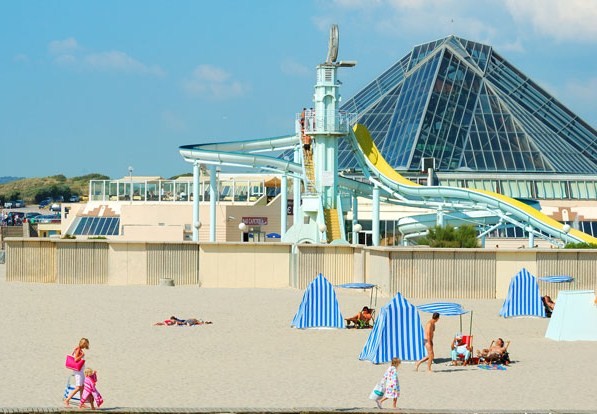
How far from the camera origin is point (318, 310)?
1189 inches

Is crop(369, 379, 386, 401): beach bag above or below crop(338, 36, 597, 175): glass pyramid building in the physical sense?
below

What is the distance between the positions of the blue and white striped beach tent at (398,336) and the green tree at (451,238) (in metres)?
23.4

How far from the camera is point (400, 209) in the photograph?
67312mm

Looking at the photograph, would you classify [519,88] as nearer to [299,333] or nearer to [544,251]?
[544,251]

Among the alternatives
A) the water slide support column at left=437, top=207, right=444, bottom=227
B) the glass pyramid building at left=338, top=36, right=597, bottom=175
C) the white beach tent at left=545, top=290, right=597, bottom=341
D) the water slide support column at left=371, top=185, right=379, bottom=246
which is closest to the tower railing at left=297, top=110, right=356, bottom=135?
the water slide support column at left=371, top=185, right=379, bottom=246

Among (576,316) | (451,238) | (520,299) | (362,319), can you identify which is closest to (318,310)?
(362,319)

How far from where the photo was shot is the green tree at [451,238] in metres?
48.2

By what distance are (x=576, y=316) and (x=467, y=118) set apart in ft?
154

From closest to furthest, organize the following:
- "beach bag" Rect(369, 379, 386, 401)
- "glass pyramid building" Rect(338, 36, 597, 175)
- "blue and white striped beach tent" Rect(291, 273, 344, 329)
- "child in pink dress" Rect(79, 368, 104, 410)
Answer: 1. "child in pink dress" Rect(79, 368, 104, 410)
2. "beach bag" Rect(369, 379, 386, 401)
3. "blue and white striped beach tent" Rect(291, 273, 344, 329)
4. "glass pyramid building" Rect(338, 36, 597, 175)

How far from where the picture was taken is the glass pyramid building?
72000 millimetres

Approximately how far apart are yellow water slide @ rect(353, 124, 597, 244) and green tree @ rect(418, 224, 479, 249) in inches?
137

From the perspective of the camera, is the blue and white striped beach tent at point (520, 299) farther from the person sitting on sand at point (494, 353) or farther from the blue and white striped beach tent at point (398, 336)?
the blue and white striped beach tent at point (398, 336)

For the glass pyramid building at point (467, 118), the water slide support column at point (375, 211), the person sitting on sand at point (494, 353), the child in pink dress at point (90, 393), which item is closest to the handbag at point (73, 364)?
the child in pink dress at point (90, 393)

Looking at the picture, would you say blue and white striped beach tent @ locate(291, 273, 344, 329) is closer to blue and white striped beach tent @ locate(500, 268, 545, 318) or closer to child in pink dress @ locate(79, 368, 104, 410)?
blue and white striped beach tent @ locate(500, 268, 545, 318)
